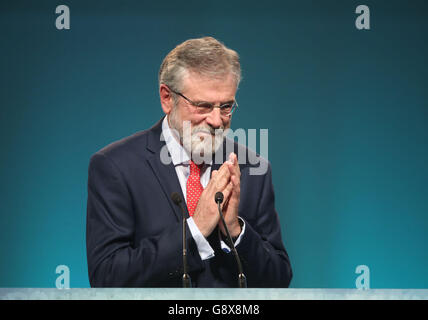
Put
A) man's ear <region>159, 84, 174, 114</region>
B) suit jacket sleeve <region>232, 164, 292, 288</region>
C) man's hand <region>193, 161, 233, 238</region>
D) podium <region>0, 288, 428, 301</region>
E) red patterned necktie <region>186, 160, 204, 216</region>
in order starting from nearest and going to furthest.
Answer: podium <region>0, 288, 428, 301</region> < man's hand <region>193, 161, 233, 238</region> < suit jacket sleeve <region>232, 164, 292, 288</region> < red patterned necktie <region>186, 160, 204, 216</region> < man's ear <region>159, 84, 174, 114</region>

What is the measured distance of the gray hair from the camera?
2.10m

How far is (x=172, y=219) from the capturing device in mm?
2010

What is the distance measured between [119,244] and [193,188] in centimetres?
35

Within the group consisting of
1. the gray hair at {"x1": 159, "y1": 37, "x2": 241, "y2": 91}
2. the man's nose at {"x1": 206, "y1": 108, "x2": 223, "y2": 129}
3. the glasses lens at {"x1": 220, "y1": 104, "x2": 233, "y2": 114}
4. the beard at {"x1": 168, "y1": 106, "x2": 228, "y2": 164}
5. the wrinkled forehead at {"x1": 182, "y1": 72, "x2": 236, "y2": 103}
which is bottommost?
the beard at {"x1": 168, "y1": 106, "x2": 228, "y2": 164}

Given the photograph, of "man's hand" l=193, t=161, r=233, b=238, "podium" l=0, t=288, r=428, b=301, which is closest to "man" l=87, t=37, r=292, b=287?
"man's hand" l=193, t=161, r=233, b=238

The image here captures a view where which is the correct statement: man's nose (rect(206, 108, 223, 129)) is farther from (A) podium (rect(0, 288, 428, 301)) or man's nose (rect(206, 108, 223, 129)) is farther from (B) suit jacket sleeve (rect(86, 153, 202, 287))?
(A) podium (rect(0, 288, 428, 301))

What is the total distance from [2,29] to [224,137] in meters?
1.39

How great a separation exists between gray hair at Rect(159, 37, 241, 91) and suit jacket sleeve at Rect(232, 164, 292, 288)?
458 millimetres

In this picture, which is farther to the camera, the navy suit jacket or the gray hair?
the gray hair

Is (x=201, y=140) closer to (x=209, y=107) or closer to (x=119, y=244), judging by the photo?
(x=209, y=107)

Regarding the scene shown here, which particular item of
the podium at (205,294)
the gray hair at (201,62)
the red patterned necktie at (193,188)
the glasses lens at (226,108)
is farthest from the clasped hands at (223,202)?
the podium at (205,294)

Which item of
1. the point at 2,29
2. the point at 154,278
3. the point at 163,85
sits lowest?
the point at 154,278
